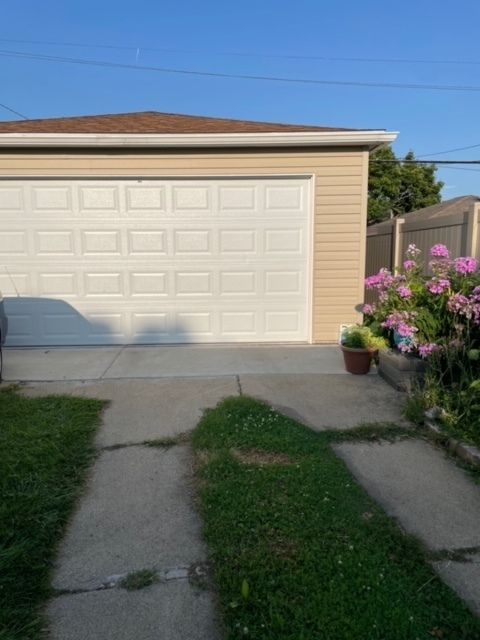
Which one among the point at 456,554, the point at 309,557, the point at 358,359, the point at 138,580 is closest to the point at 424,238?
the point at 358,359

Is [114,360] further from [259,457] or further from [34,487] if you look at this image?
[259,457]

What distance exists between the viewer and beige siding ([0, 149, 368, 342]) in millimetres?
6734

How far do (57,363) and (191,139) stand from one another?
136 inches

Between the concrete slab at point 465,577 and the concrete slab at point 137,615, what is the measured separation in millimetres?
1075

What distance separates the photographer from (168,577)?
225 cm

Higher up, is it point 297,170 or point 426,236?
point 297,170

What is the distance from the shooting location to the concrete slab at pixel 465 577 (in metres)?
2.10

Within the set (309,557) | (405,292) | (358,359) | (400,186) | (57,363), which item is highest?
(400,186)

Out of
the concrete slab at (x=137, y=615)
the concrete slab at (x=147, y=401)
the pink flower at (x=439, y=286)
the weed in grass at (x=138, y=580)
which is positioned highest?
the pink flower at (x=439, y=286)

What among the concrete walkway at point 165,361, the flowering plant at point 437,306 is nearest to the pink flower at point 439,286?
the flowering plant at point 437,306

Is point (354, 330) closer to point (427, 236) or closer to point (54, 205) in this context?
point (427, 236)

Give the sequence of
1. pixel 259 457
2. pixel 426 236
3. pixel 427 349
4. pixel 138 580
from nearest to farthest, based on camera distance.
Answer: pixel 138 580 → pixel 259 457 → pixel 427 349 → pixel 426 236

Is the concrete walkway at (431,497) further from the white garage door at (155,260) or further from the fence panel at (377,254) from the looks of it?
the fence panel at (377,254)

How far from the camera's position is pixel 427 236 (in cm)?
676
